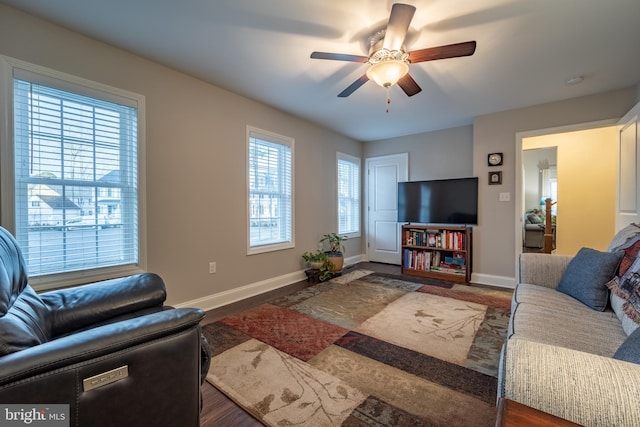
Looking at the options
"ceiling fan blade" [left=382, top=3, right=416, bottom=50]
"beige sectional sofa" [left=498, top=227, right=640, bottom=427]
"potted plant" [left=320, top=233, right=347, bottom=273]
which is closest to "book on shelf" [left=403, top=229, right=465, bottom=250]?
"potted plant" [left=320, top=233, right=347, bottom=273]

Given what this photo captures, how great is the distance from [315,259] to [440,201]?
2173 millimetres

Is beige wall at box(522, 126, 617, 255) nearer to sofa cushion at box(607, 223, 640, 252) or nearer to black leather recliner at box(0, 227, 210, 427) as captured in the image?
sofa cushion at box(607, 223, 640, 252)

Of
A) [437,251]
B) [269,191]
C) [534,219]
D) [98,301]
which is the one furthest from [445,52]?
[534,219]

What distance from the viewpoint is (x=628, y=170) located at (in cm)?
267

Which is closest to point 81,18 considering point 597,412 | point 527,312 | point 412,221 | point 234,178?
point 234,178

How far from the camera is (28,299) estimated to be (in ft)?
3.90

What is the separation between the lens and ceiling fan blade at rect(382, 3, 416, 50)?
149cm

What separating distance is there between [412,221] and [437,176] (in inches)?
35.6

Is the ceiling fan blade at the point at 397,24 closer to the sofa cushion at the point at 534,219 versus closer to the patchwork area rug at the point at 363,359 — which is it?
the patchwork area rug at the point at 363,359

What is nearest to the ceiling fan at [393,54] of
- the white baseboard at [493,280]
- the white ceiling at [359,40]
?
the white ceiling at [359,40]

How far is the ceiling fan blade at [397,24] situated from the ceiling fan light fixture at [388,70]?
0.10m

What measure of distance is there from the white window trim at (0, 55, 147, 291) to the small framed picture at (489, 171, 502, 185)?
420 cm

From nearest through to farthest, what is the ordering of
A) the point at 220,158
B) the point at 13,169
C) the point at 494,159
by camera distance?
the point at 13,169 < the point at 220,158 < the point at 494,159

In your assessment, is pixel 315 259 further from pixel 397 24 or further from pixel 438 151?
pixel 397 24
